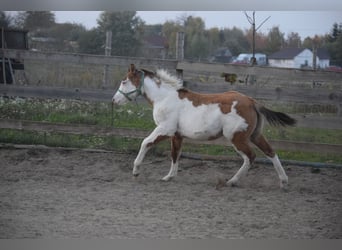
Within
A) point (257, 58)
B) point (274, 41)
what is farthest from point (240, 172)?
point (257, 58)

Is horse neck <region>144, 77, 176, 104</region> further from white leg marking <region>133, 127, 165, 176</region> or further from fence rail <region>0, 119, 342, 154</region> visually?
fence rail <region>0, 119, 342, 154</region>

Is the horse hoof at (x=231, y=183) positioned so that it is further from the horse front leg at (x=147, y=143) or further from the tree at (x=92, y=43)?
the tree at (x=92, y=43)

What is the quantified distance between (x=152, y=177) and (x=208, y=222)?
187cm

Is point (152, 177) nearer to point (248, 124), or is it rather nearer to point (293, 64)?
point (248, 124)

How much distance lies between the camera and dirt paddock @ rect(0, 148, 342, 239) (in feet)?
10.8

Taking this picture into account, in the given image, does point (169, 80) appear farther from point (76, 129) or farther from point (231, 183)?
point (76, 129)

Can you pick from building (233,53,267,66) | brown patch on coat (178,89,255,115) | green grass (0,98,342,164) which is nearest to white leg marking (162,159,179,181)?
brown patch on coat (178,89,255,115)

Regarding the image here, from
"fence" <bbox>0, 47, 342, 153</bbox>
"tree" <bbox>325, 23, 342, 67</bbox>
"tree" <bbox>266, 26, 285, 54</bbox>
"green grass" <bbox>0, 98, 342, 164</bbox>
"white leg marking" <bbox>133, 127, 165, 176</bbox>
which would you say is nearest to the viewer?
"tree" <bbox>325, 23, 342, 67</bbox>

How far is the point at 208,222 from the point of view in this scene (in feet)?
11.8

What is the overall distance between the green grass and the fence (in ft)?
0.72

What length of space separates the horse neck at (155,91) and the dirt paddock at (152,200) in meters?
0.92

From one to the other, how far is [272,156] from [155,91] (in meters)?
1.58

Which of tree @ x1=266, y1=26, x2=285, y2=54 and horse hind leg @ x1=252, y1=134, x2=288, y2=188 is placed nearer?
tree @ x1=266, y1=26, x2=285, y2=54

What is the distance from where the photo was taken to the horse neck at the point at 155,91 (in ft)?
17.6
